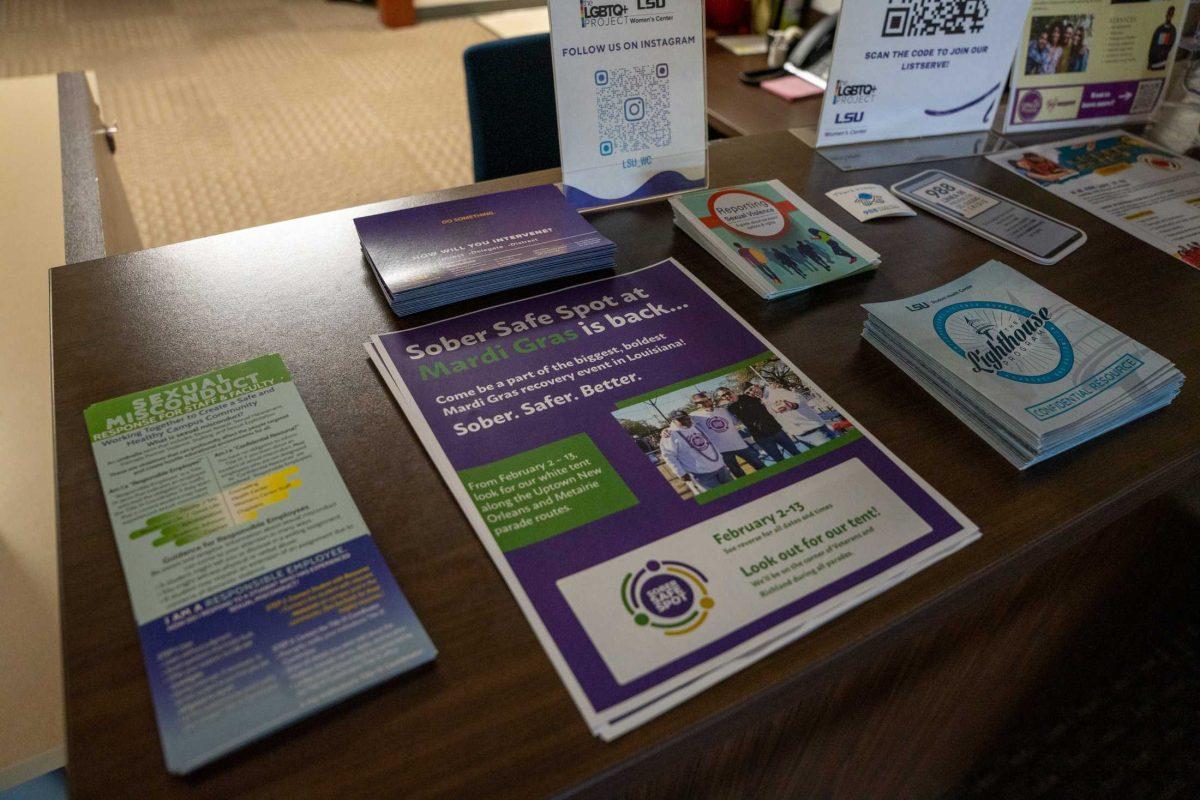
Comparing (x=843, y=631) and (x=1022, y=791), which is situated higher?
(x=843, y=631)

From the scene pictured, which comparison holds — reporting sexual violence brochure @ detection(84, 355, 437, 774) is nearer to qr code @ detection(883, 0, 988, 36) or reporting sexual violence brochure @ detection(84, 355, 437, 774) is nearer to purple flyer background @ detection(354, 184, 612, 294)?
purple flyer background @ detection(354, 184, 612, 294)

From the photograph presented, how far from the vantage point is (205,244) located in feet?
3.17

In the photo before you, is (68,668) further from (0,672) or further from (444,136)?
(444,136)

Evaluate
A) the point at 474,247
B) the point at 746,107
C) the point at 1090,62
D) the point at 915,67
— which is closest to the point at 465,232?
the point at 474,247

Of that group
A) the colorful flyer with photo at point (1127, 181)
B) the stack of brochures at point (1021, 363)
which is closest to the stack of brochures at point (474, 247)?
the stack of brochures at point (1021, 363)

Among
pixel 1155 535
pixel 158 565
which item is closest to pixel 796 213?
pixel 1155 535

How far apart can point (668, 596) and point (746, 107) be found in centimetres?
128

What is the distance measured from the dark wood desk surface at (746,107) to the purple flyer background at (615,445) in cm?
69

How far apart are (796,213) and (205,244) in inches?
30.4

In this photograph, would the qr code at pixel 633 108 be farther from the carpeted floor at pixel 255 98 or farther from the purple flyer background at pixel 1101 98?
the carpeted floor at pixel 255 98

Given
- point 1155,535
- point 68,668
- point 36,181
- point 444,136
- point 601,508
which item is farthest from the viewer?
point 444,136

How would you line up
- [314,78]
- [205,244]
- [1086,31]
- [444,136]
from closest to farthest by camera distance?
[205,244]
[1086,31]
[444,136]
[314,78]

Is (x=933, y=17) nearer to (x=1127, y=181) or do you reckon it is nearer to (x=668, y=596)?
(x=1127, y=181)

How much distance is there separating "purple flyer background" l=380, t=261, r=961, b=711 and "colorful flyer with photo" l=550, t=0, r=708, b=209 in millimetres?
180
